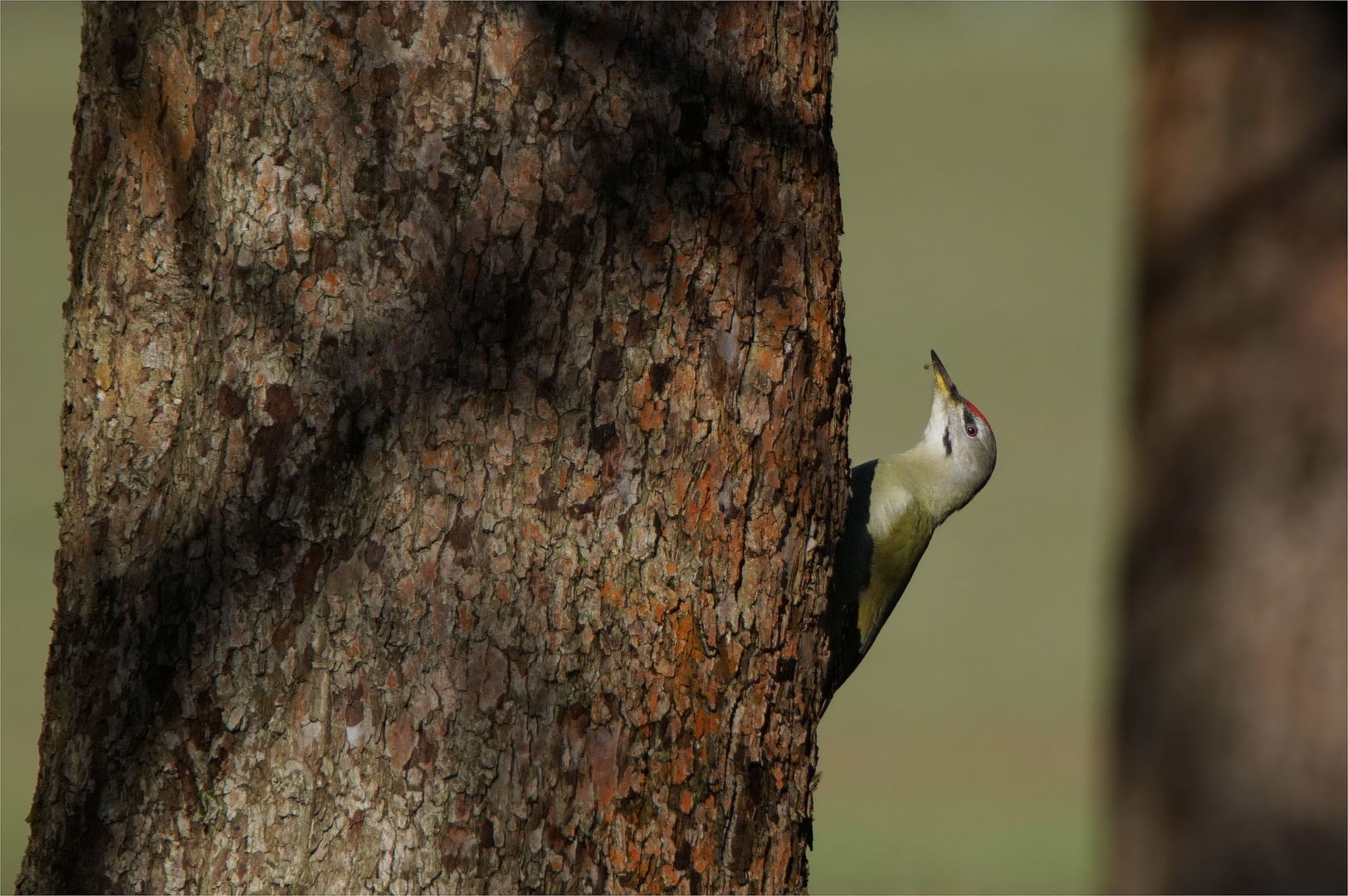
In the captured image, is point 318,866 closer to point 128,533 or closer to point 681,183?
point 128,533

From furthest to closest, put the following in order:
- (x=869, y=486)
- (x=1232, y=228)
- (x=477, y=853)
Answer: (x=869, y=486)
(x=1232, y=228)
(x=477, y=853)

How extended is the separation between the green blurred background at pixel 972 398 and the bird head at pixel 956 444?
6.45 ft

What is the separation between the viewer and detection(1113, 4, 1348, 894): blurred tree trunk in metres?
2.55

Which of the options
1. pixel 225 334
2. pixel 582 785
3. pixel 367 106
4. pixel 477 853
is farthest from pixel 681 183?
pixel 477 853

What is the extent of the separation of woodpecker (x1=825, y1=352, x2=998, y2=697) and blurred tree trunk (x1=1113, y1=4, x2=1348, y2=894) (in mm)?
1113

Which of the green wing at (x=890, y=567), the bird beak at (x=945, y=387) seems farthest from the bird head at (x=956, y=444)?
the green wing at (x=890, y=567)

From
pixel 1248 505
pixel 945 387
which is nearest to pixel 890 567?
pixel 945 387

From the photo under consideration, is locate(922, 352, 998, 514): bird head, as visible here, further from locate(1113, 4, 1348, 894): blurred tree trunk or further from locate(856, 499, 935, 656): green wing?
locate(1113, 4, 1348, 894): blurred tree trunk

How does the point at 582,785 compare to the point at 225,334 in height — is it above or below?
below

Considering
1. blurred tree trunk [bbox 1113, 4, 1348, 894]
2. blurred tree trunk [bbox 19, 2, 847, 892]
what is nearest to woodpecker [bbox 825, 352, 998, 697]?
blurred tree trunk [bbox 1113, 4, 1348, 894]

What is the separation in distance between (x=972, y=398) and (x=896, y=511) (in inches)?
550

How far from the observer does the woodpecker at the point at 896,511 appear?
396cm

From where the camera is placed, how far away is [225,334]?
2.14 meters

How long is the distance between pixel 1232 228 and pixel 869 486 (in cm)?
188
